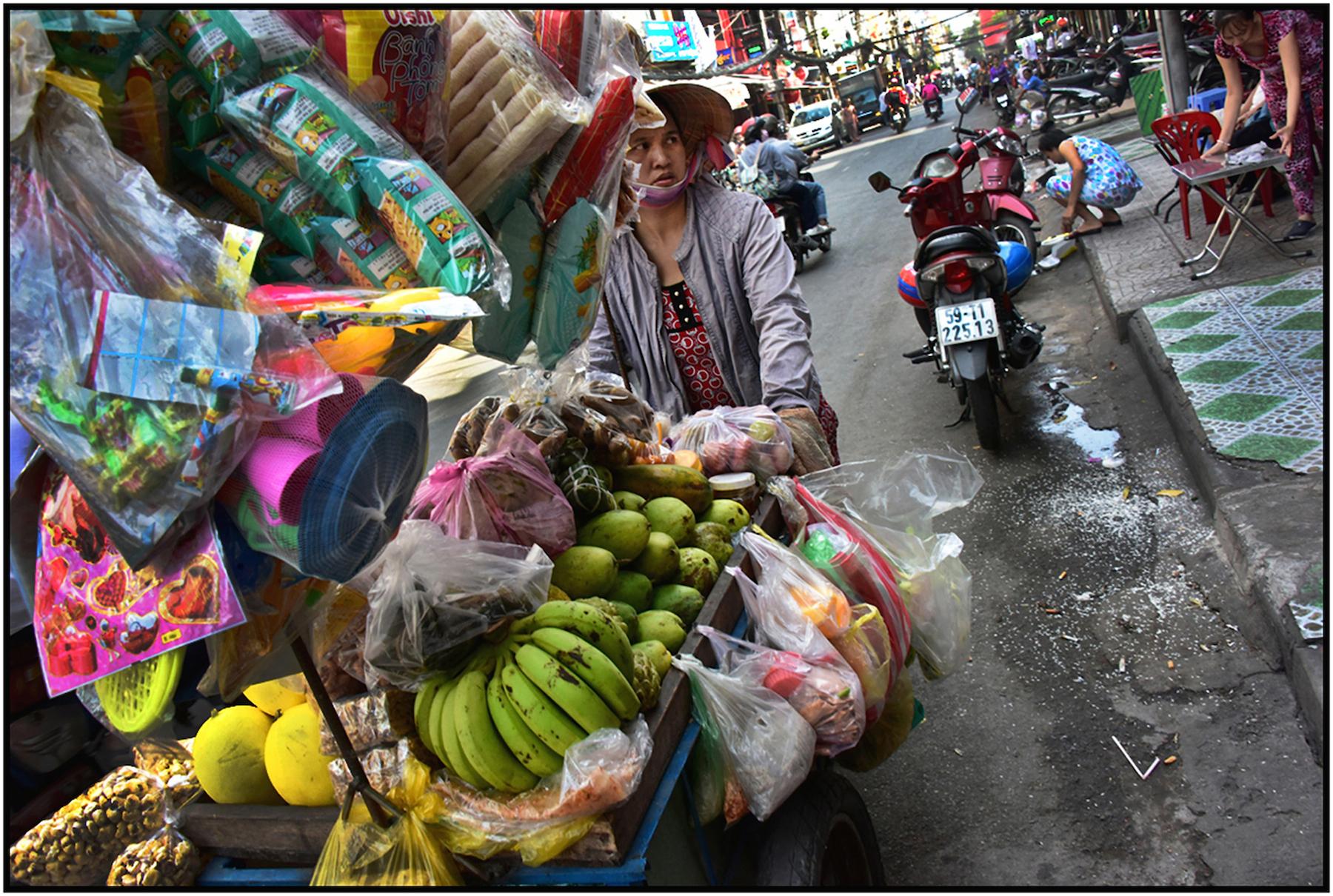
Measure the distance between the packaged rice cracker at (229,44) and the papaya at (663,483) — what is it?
49.3 inches

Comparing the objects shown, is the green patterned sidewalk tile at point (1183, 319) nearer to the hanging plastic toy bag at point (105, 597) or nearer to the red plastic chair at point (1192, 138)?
the red plastic chair at point (1192, 138)

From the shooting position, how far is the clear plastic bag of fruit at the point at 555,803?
51.4 inches

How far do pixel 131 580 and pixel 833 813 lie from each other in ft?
4.65

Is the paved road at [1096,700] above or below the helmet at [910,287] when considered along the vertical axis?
below

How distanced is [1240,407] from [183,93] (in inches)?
164

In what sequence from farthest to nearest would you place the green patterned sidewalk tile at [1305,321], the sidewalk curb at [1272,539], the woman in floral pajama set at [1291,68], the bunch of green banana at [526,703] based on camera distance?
the woman in floral pajama set at [1291,68], the green patterned sidewalk tile at [1305,321], the sidewalk curb at [1272,539], the bunch of green banana at [526,703]

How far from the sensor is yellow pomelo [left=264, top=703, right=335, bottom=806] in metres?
1.62

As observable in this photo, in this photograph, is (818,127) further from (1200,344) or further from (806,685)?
(806,685)

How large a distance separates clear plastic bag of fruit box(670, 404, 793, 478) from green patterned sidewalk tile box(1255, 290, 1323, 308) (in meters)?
3.66

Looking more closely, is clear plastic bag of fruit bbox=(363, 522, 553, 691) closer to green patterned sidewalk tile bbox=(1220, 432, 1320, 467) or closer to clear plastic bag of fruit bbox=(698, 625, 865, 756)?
clear plastic bag of fruit bbox=(698, 625, 865, 756)

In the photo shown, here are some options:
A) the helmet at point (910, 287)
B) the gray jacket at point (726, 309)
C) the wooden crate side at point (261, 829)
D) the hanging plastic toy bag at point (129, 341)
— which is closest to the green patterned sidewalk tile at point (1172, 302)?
the helmet at point (910, 287)

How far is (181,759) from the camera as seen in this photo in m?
1.92

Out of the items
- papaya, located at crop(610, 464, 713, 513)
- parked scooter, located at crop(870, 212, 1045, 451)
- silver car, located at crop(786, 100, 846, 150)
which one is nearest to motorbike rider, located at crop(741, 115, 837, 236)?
parked scooter, located at crop(870, 212, 1045, 451)

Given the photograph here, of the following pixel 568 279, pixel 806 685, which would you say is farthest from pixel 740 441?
pixel 568 279
